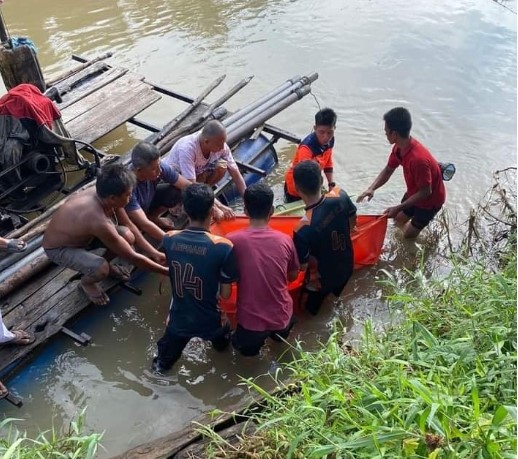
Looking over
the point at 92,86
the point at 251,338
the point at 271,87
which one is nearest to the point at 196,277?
the point at 251,338

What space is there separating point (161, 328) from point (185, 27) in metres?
7.98

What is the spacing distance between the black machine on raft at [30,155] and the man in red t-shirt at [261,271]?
2645 millimetres

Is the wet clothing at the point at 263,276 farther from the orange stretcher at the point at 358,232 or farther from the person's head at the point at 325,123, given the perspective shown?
the person's head at the point at 325,123

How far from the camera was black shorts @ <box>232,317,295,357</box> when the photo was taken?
4.24 meters

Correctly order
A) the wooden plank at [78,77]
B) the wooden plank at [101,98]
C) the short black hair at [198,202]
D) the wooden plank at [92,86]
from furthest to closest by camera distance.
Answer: the wooden plank at [78,77] < the wooden plank at [92,86] < the wooden plank at [101,98] < the short black hair at [198,202]

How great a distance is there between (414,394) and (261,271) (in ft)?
5.06

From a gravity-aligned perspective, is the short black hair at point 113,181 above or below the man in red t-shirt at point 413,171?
above

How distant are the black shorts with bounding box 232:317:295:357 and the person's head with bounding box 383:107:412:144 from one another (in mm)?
1999

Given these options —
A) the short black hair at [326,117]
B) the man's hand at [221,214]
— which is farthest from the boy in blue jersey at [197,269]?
the short black hair at [326,117]

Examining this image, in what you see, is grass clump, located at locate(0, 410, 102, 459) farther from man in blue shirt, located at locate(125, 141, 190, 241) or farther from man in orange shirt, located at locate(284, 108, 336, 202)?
man in orange shirt, located at locate(284, 108, 336, 202)

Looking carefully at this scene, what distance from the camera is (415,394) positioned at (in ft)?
8.97

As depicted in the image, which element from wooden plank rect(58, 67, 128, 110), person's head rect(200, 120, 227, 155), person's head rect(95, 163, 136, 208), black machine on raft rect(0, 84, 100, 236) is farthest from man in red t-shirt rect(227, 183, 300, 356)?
wooden plank rect(58, 67, 128, 110)

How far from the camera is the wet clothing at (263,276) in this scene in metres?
4.02

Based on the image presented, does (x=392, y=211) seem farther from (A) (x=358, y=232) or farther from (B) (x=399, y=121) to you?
(B) (x=399, y=121)
